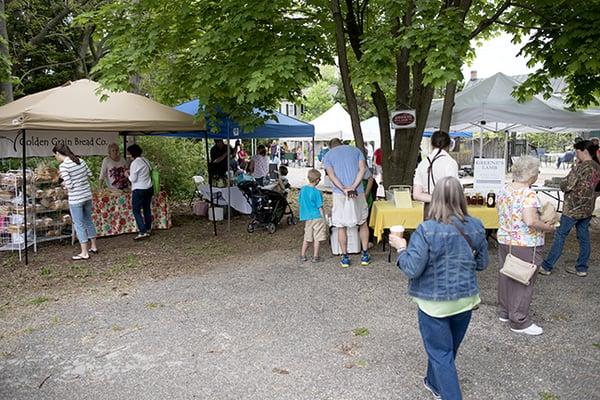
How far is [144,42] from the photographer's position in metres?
6.83

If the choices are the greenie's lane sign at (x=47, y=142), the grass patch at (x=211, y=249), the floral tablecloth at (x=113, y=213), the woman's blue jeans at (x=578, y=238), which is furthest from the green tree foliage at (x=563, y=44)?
the greenie's lane sign at (x=47, y=142)

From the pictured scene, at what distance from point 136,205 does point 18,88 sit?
12500 mm

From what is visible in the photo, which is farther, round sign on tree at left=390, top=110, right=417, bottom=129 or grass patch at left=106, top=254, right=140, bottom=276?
round sign on tree at left=390, top=110, right=417, bottom=129

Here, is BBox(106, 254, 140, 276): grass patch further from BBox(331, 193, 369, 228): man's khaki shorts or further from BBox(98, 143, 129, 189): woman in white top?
BBox(331, 193, 369, 228): man's khaki shorts

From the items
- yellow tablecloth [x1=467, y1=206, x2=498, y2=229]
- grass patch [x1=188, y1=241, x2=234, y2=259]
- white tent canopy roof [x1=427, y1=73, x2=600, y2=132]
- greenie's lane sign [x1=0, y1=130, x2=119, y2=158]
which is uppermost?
white tent canopy roof [x1=427, y1=73, x2=600, y2=132]

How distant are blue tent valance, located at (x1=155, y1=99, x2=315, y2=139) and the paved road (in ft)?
14.5

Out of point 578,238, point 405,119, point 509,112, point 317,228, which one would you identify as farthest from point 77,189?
point 509,112

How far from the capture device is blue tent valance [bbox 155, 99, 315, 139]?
9.53m

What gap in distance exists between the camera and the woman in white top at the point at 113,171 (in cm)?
896

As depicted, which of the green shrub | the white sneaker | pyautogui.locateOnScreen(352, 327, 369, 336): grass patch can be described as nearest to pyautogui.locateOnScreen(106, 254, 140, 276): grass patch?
pyautogui.locateOnScreen(352, 327, 369, 336): grass patch

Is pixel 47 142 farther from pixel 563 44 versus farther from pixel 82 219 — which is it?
pixel 563 44

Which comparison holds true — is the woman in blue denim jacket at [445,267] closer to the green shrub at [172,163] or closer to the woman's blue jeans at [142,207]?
the woman's blue jeans at [142,207]

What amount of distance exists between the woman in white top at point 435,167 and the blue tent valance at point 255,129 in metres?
4.33

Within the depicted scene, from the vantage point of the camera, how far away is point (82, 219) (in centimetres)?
690
